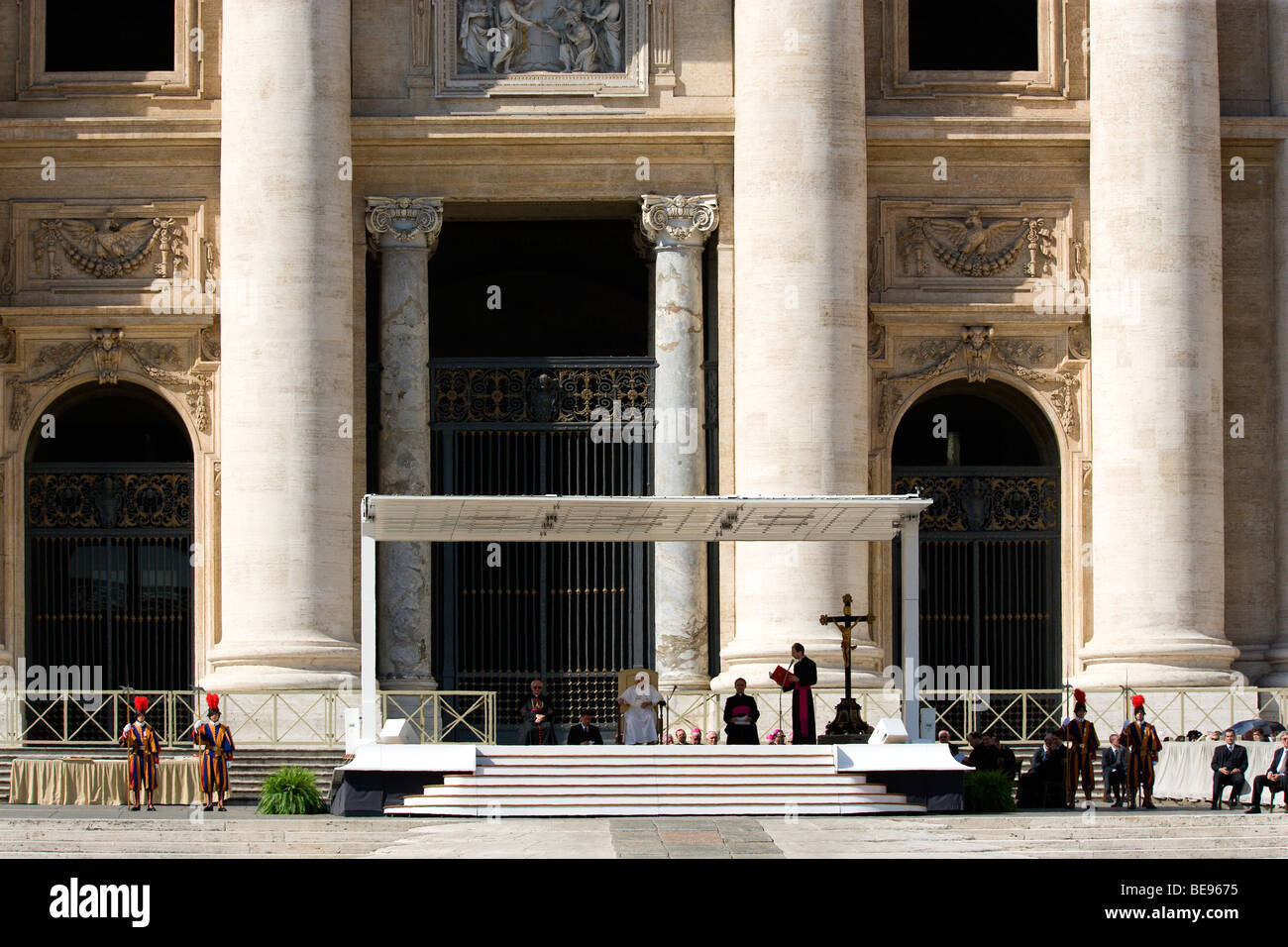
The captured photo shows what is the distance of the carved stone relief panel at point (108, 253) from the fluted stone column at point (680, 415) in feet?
21.7

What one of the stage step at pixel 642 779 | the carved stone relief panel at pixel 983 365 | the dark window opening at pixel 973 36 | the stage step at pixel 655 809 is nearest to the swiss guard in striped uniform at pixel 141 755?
the stage step at pixel 655 809

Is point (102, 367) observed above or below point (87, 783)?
above

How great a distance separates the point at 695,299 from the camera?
3778 cm

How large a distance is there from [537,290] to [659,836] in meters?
19.4

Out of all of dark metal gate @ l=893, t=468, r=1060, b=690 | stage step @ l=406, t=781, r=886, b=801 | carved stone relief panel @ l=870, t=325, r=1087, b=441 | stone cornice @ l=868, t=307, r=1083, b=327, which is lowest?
stage step @ l=406, t=781, r=886, b=801

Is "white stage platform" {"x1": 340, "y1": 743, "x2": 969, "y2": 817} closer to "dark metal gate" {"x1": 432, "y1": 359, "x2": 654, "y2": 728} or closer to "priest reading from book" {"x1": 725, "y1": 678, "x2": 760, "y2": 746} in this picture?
"priest reading from book" {"x1": 725, "y1": 678, "x2": 760, "y2": 746}

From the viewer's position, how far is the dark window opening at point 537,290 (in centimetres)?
4253

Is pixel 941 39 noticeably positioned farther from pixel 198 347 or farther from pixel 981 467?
pixel 198 347

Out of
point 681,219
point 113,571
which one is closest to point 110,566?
point 113,571

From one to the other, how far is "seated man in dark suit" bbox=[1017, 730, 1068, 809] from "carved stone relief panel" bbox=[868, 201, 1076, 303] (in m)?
9.05

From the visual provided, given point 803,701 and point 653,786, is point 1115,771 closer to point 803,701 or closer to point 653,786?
point 803,701

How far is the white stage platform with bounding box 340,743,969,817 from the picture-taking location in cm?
2916

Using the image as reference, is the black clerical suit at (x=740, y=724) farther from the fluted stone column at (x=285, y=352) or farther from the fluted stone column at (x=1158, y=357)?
the fluted stone column at (x=1158, y=357)

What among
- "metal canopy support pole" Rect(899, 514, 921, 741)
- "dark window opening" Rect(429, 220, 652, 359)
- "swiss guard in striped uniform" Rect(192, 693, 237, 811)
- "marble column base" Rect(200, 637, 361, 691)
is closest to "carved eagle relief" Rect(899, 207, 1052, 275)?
"dark window opening" Rect(429, 220, 652, 359)
